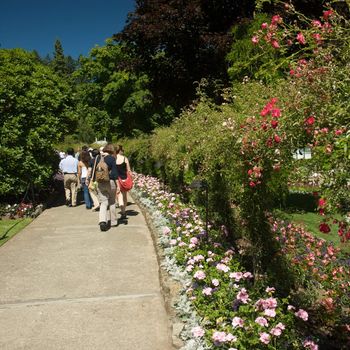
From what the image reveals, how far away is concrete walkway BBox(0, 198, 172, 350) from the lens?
411 centimetres

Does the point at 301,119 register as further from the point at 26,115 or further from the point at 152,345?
the point at 26,115

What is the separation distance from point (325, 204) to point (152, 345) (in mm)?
2339

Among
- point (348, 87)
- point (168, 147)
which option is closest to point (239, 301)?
point (348, 87)

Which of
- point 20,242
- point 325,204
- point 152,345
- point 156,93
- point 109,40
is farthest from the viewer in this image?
point 109,40

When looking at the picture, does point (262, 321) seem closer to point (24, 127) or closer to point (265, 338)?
point (265, 338)

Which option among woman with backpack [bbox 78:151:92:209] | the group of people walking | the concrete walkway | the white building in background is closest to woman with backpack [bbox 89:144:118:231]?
the group of people walking

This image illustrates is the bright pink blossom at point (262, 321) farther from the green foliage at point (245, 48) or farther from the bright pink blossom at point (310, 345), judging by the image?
the green foliage at point (245, 48)

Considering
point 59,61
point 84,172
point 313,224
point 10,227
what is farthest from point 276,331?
point 59,61

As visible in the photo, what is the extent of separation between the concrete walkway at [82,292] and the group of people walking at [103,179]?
25.7 inches

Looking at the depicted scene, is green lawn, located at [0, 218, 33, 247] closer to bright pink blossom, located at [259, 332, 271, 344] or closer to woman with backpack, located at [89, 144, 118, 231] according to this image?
woman with backpack, located at [89, 144, 118, 231]

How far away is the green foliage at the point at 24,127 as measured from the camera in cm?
1091

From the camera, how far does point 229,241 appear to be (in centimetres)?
651

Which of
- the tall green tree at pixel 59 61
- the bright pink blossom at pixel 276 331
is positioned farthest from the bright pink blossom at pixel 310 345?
the tall green tree at pixel 59 61

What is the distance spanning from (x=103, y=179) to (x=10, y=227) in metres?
2.72
